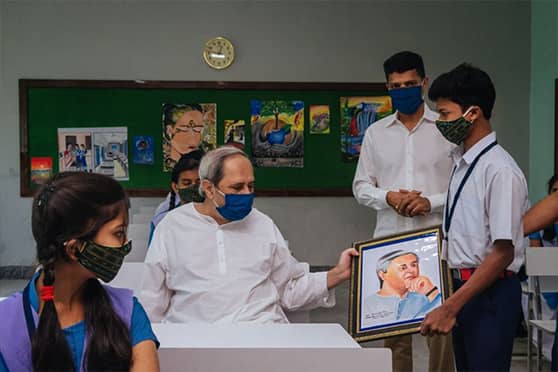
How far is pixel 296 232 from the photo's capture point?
7105 millimetres

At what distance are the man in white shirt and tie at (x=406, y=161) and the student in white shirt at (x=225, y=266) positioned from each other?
717 mm

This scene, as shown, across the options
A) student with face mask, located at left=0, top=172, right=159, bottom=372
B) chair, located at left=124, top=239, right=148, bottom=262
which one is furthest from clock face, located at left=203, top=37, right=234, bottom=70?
student with face mask, located at left=0, top=172, right=159, bottom=372

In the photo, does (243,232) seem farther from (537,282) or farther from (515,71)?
(515,71)

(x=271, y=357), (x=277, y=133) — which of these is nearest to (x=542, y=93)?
(x=277, y=133)

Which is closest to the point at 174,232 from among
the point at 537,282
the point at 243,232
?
the point at 243,232

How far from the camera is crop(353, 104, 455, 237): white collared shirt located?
118 inches

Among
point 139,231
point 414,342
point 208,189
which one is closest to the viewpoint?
point 208,189

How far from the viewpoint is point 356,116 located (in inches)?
276

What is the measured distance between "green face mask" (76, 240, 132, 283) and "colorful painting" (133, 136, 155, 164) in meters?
5.67

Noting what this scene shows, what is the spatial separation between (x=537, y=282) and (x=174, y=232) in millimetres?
2279

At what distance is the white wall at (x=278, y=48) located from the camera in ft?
22.9

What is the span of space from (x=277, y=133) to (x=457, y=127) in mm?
5005

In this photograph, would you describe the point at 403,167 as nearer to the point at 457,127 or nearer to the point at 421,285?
the point at 457,127

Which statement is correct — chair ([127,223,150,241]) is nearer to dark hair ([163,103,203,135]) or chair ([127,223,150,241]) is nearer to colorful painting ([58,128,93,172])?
dark hair ([163,103,203,135])
